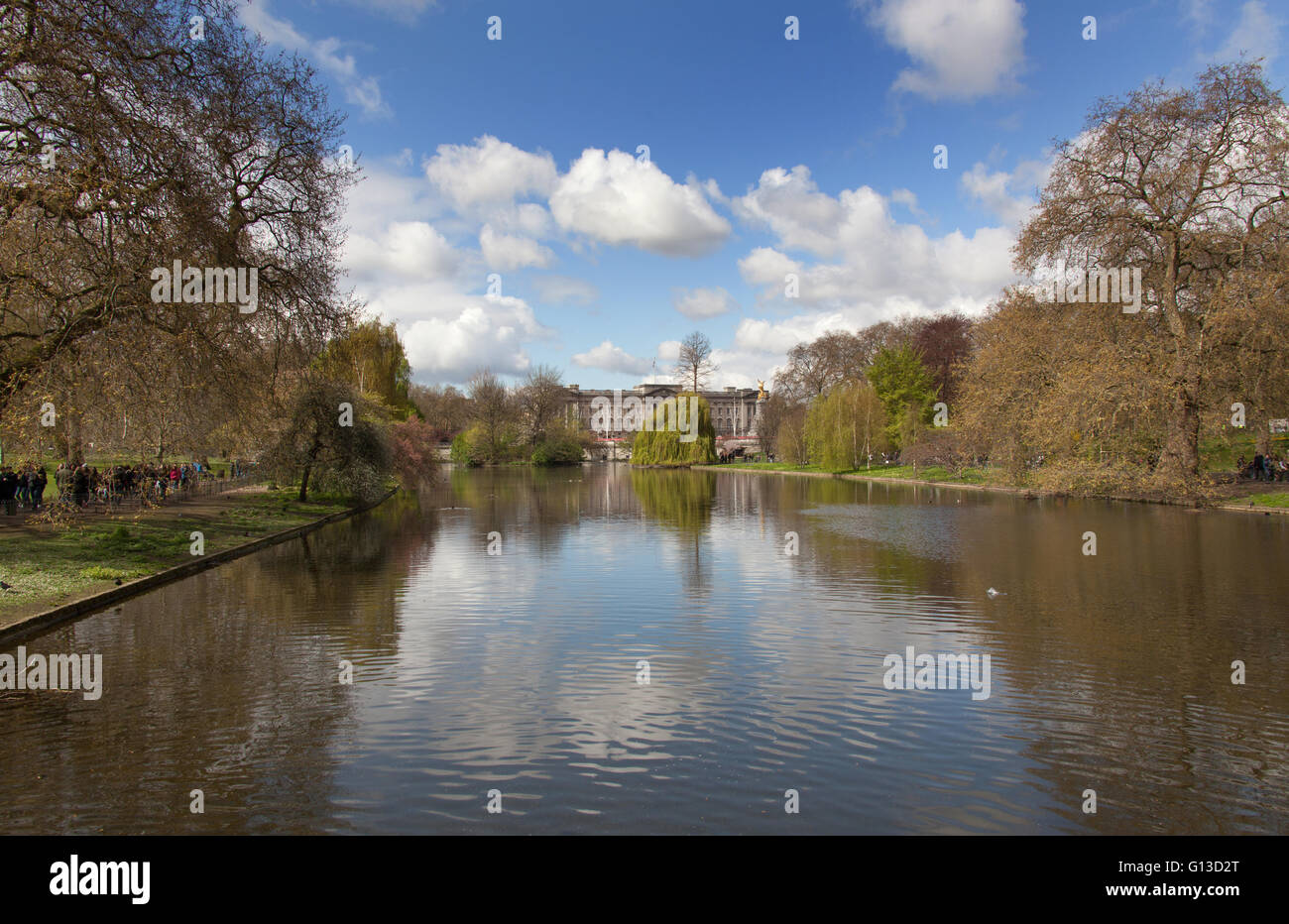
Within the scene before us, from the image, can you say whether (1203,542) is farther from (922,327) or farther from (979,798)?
(922,327)

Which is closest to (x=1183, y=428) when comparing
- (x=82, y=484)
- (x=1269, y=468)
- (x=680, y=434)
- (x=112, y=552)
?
(x=1269, y=468)

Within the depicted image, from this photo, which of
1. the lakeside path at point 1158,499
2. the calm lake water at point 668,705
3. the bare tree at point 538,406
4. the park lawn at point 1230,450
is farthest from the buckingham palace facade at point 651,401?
the calm lake water at point 668,705

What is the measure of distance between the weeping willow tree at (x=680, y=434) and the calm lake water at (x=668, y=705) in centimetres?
6750

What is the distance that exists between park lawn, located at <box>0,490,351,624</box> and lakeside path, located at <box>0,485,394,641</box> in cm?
1

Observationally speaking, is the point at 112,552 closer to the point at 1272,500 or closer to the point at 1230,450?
the point at 1272,500

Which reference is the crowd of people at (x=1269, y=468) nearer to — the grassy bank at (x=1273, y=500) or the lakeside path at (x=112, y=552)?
the grassy bank at (x=1273, y=500)

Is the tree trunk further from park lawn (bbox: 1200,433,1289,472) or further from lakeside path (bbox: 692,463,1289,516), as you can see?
park lawn (bbox: 1200,433,1289,472)

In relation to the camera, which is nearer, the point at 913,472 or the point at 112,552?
the point at 112,552

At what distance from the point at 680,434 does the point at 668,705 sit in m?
76.6

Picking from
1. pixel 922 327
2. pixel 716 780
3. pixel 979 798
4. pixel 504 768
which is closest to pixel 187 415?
pixel 504 768

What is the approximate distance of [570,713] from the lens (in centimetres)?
734

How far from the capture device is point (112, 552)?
15.9 metres

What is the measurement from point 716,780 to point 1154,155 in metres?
33.1

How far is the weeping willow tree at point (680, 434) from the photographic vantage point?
275 feet
